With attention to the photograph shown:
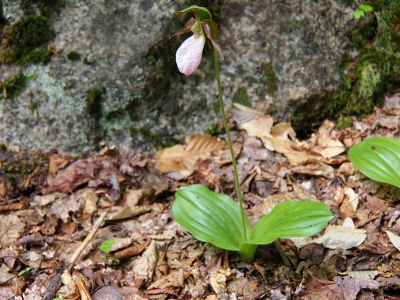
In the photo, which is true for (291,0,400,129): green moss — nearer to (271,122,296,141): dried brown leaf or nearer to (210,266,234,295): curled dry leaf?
(271,122,296,141): dried brown leaf

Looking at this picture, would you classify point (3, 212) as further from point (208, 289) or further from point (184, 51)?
point (184, 51)

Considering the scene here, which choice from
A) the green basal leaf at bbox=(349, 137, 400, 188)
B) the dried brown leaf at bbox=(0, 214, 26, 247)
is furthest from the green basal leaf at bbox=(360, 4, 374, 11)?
the dried brown leaf at bbox=(0, 214, 26, 247)

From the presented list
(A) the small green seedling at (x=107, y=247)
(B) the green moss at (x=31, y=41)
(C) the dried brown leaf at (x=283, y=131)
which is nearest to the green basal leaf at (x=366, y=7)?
(C) the dried brown leaf at (x=283, y=131)

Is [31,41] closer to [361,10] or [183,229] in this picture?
[183,229]

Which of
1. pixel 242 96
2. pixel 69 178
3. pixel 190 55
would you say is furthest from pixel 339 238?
pixel 69 178

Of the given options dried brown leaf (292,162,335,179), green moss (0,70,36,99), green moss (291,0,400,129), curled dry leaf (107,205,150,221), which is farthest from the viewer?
green moss (291,0,400,129)

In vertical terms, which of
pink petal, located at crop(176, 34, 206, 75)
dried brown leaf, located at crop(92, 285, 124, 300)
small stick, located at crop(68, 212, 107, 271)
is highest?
pink petal, located at crop(176, 34, 206, 75)
